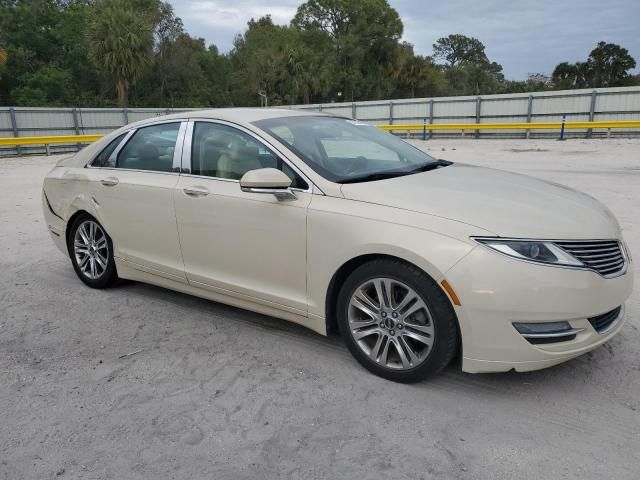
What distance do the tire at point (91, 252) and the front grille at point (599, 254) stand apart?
12.0 ft

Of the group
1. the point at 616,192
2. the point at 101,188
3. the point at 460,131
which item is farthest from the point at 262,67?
the point at 101,188

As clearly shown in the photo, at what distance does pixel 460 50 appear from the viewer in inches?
4405

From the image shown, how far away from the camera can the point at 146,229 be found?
436 cm

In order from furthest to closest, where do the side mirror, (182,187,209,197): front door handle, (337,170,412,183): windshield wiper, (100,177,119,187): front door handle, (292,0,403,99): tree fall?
(292,0,403,99): tree → (100,177,119,187): front door handle → (182,187,209,197): front door handle → (337,170,412,183): windshield wiper → the side mirror

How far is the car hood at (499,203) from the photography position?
294 centimetres

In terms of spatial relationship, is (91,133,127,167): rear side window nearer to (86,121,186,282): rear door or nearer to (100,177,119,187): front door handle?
Answer: (86,121,186,282): rear door

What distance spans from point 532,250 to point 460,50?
118917mm

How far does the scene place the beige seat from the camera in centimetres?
382

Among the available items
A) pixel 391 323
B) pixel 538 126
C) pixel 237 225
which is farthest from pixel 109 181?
pixel 538 126

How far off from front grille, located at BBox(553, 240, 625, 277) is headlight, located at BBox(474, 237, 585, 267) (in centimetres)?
5

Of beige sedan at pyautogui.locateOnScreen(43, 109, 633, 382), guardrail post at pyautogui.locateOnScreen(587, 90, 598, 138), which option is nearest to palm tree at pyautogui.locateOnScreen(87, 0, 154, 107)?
guardrail post at pyautogui.locateOnScreen(587, 90, 598, 138)

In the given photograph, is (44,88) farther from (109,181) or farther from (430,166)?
(430,166)

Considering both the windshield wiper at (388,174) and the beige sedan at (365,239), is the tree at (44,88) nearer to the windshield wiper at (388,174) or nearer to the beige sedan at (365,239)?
the beige sedan at (365,239)

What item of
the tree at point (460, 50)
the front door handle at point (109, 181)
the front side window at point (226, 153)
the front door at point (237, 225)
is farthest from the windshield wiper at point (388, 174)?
the tree at point (460, 50)
